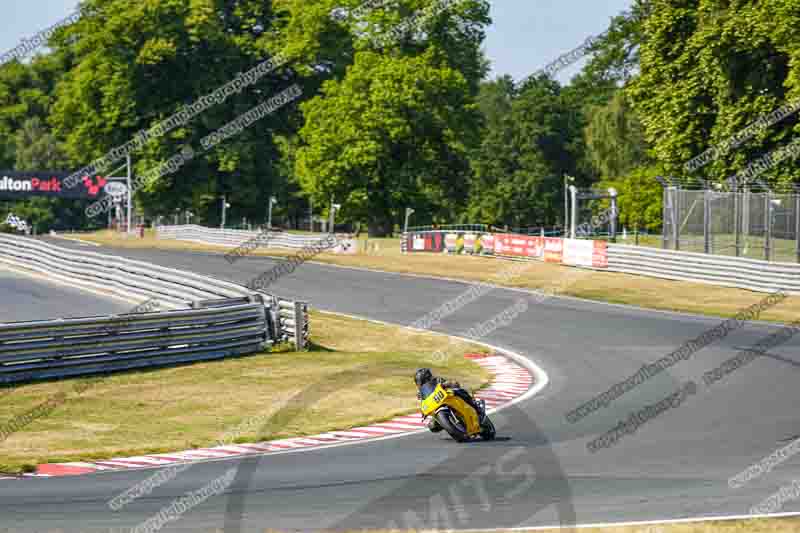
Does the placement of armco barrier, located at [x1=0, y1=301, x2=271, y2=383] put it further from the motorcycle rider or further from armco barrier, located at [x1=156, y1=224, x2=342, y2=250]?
armco barrier, located at [x1=156, y1=224, x2=342, y2=250]

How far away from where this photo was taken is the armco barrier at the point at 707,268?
3353 centimetres

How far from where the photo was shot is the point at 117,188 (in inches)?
2820

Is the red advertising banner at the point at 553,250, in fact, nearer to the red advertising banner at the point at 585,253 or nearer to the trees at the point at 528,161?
the red advertising banner at the point at 585,253

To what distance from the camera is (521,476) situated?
11.4m

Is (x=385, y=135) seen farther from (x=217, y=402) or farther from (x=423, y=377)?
(x=423, y=377)

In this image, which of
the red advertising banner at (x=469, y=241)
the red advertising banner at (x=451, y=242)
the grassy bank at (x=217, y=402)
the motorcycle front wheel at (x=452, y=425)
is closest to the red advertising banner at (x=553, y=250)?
the red advertising banner at (x=469, y=241)

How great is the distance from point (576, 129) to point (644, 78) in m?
47.5

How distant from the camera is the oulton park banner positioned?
72.4 metres

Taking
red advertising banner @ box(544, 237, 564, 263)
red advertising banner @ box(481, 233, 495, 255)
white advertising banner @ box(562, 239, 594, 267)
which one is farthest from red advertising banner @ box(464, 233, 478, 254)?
white advertising banner @ box(562, 239, 594, 267)

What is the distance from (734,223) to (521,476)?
27.2 metres

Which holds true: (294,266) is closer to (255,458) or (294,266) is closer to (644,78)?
(644,78)

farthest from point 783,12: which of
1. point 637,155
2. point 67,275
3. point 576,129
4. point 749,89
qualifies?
point 576,129

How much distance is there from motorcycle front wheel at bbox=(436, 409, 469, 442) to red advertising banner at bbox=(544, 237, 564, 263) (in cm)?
3083

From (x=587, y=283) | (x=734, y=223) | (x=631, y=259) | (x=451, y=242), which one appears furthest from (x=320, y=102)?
(x=734, y=223)
